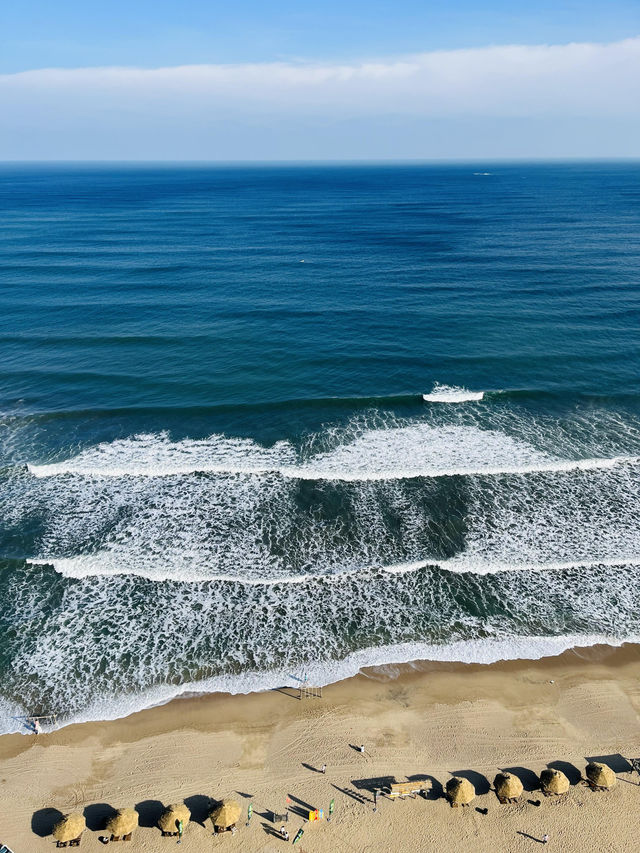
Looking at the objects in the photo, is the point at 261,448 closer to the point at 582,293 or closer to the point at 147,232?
the point at 582,293

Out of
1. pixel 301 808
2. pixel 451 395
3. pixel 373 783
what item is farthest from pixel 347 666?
pixel 451 395

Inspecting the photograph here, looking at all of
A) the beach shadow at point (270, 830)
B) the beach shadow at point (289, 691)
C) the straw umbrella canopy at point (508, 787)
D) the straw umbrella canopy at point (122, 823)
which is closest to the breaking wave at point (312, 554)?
the beach shadow at point (289, 691)

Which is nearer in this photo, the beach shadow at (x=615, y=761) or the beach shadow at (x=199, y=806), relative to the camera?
the beach shadow at (x=199, y=806)

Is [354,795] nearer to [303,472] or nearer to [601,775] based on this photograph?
[601,775]

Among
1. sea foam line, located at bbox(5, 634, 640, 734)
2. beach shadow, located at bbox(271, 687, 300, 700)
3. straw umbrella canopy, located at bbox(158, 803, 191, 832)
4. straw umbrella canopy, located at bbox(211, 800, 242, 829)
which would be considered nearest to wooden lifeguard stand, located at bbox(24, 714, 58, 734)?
sea foam line, located at bbox(5, 634, 640, 734)

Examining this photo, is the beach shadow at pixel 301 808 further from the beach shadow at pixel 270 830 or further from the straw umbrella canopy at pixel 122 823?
the straw umbrella canopy at pixel 122 823

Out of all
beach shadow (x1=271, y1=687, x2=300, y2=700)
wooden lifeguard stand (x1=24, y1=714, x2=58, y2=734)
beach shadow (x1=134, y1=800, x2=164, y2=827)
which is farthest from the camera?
beach shadow (x1=271, y1=687, x2=300, y2=700)

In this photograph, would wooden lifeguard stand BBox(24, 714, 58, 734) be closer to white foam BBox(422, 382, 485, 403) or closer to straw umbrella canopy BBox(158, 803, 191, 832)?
straw umbrella canopy BBox(158, 803, 191, 832)
